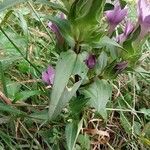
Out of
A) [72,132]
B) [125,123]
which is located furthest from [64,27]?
[125,123]

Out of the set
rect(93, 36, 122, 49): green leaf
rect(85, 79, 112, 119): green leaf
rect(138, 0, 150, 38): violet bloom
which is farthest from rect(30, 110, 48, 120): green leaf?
rect(138, 0, 150, 38): violet bloom

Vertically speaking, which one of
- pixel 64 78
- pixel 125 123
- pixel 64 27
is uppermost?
pixel 64 27

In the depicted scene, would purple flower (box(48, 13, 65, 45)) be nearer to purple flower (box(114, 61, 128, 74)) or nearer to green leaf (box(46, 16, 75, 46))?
green leaf (box(46, 16, 75, 46))

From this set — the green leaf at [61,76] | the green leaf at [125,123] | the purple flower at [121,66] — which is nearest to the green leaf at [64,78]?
the green leaf at [61,76]

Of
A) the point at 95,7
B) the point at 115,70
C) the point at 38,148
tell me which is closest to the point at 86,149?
the point at 38,148

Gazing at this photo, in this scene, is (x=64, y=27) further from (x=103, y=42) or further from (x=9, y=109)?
(x=9, y=109)
